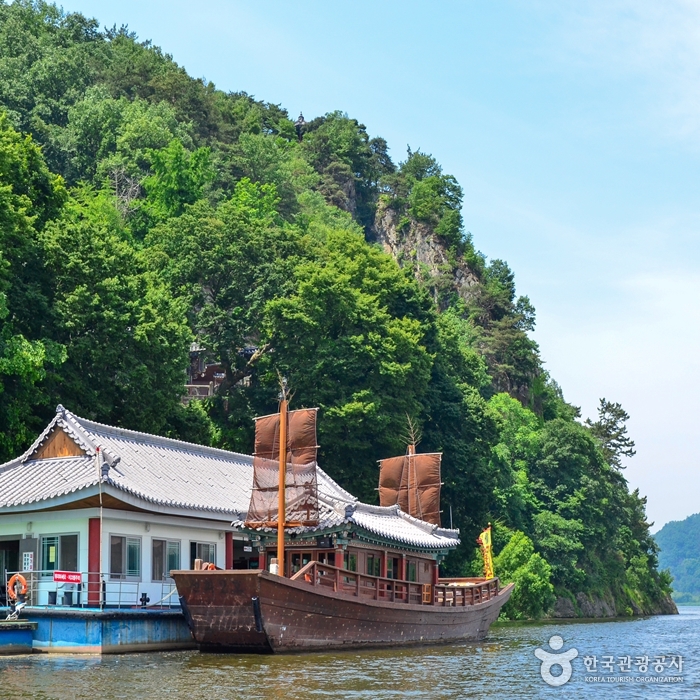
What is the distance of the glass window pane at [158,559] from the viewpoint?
3600 cm

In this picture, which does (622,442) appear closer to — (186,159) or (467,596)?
(186,159)

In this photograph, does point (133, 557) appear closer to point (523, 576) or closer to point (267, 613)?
point (267, 613)

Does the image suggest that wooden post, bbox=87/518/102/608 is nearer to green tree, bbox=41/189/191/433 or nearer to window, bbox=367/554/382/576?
window, bbox=367/554/382/576

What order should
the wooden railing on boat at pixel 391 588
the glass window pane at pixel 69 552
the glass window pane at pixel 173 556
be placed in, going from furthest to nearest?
the glass window pane at pixel 173 556 < the glass window pane at pixel 69 552 < the wooden railing on boat at pixel 391 588

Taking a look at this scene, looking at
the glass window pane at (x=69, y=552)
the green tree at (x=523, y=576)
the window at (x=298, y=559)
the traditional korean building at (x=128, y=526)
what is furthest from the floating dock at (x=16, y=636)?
the green tree at (x=523, y=576)

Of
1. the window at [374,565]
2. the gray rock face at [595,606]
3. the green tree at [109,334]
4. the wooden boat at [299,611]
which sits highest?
the green tree at [109,334]

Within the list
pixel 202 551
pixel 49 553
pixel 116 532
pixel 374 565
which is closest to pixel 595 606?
pixel 374 565

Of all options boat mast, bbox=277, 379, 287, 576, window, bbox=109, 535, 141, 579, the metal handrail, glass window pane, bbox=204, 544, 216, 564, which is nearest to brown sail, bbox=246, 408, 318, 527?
boat mast, bbox=277, 379, 287, 576

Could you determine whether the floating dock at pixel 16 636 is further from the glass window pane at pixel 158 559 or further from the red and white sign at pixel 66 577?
the glass window pane at pixel 158 559

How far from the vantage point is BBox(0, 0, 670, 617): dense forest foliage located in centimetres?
4969

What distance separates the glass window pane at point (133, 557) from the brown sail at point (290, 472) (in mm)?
3765

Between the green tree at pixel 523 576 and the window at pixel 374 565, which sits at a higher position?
the window at pixel 374 565

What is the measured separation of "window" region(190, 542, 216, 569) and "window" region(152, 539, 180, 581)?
2.66 feet

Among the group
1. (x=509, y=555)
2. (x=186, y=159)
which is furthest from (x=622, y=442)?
(x=186, y=159)
